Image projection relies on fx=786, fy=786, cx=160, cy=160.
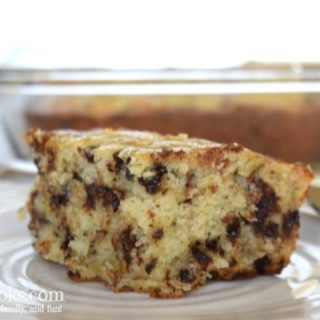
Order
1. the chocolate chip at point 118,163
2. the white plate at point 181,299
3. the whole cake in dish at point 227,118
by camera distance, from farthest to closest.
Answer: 1. the whole cake in dish at point 227,118
2. the chocolate chip at point 118,163
3. the white plate at point 181,299

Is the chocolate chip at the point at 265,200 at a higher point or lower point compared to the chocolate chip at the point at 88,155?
lower

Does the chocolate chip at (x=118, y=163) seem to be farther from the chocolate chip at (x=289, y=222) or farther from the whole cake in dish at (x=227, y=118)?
the whole cake in dish at (x=227, y=118)

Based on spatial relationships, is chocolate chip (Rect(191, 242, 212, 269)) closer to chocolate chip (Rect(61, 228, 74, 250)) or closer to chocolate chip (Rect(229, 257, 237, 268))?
chocolate chip (Rect(229, 257, 237, 268))

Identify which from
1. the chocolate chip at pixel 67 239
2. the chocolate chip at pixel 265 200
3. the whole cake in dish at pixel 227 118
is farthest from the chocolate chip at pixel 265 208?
the whole cake in dish at pixel 227 118

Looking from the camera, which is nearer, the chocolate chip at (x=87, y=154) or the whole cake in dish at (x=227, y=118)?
the chocolate chip at (x=87, y=154)

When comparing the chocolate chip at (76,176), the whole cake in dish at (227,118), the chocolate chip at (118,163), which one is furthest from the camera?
the whole cake in dish at (227,118)
